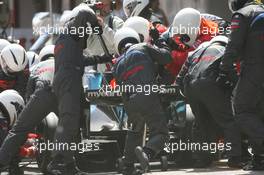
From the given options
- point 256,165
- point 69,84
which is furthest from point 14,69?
point 256,165

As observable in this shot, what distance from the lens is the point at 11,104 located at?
11797 mm

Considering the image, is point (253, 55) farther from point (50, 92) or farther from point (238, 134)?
point (50, 92)

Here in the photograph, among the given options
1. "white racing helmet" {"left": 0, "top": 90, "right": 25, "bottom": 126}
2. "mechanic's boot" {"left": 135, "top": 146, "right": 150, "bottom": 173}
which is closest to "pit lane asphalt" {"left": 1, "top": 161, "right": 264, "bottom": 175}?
"white racing helmet" {"left": 0, "top": 90, "right": 25, "bottom": 126}

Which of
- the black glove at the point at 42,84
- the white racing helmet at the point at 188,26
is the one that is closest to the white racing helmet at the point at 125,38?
the white racing helmet at the point at 188,26

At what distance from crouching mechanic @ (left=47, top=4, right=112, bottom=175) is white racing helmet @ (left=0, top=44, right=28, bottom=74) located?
1279 millimetres

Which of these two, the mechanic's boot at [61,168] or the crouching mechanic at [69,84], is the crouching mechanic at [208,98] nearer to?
the crouching mechanic at [69,84]

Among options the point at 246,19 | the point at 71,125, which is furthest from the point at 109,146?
the point at 246,19

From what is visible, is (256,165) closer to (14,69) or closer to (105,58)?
(105,58)

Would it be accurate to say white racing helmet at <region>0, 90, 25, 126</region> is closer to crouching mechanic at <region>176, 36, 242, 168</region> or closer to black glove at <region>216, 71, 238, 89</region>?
crouching mechanic at <region>176, 36, 242, 168</region>

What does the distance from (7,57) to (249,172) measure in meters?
3.72

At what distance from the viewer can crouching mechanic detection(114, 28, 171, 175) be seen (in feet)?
34.9

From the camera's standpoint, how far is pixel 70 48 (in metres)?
11.1

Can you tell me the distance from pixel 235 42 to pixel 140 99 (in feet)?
4.14

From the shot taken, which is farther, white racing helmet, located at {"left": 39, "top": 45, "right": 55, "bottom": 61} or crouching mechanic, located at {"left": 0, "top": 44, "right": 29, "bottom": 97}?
crouching mechanic, located at {"left": 0, "top": 44, "right": 29, "bottom": 97}
